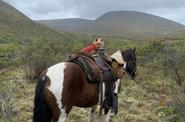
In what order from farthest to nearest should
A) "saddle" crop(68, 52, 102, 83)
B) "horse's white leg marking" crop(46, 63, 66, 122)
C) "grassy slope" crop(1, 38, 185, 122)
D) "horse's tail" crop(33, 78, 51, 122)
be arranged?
"grassy slope" crop(1, 38, 185, 122), "saddle" crop(68, 52, 102, 83), "horse's tail" crop(33, 78, 51, 122), "horse's white leg marking" crop(46, 63, 66, 122)

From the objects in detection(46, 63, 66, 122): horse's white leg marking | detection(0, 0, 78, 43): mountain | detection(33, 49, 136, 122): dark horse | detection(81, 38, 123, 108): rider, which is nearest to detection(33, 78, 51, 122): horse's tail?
detection(33, 49, 136, 122): dark horse

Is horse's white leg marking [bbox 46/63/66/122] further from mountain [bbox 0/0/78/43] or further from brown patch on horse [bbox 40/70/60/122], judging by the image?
mountain [bbox 0/0/78/43]

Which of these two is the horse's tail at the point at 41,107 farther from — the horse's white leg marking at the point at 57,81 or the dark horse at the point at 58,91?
the horse's white leg marking at the point at 57,81

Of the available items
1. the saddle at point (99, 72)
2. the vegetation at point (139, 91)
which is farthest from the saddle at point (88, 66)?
the vegetation at point (139, 91)

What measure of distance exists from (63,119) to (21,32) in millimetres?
100366

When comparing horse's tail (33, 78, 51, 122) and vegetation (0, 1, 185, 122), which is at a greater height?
horse's tail (33, 78, 51, 122)

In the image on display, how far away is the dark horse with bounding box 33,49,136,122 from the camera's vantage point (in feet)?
20.8

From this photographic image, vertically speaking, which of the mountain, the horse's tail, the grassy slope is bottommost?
the mountain

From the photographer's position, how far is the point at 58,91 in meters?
6.31

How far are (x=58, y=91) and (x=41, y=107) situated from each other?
1.39 ft

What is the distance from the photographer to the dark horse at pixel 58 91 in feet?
20.8

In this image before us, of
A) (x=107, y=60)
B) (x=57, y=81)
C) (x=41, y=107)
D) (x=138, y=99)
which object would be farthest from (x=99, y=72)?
(x=138, y=99)

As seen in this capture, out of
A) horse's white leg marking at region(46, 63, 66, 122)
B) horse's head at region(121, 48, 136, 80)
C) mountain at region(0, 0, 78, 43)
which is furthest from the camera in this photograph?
mountain at region(0, 0, 78, 43)

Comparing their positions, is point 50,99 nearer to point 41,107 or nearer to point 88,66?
point 41,107
